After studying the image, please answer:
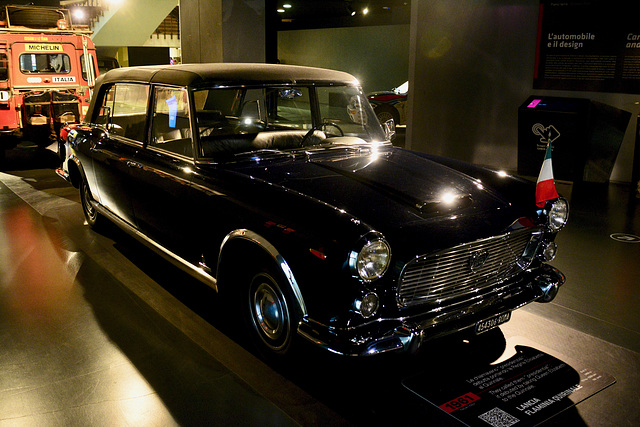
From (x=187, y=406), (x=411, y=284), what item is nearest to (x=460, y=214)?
(x=411, y=284)

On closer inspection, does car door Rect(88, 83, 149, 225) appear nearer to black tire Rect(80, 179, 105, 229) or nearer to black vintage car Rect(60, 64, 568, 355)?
black vintage car Rect(60, 64, 568, 355)

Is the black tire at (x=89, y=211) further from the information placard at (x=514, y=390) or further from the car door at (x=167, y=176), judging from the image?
the information placard at (x=514, y=390)

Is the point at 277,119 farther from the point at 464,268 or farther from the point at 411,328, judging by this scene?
the point at 411,328

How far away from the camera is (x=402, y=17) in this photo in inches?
742

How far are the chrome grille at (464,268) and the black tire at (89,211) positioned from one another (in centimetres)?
392

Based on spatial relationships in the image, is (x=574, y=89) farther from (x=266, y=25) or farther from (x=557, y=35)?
(x=266, y=25)

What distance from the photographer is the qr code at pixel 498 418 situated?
2.91 metres

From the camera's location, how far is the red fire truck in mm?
10906

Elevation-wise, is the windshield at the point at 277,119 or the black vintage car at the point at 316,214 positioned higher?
the windshield at the point at 277,119

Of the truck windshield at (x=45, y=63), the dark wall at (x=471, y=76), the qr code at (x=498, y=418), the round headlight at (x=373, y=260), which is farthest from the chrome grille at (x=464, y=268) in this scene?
the truck windshield at (x=45, y=63)

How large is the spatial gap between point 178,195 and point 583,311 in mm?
2988

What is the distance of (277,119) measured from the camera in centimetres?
482

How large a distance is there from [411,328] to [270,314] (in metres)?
0.93

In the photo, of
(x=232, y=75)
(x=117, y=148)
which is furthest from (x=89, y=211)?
(x=232, y=75)
